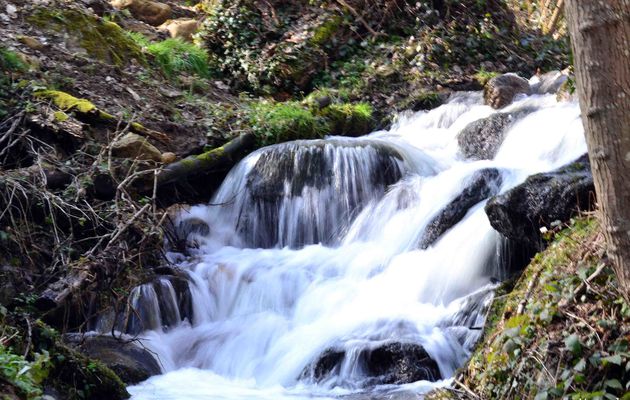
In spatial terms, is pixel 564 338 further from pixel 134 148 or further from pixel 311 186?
pixel 134 148

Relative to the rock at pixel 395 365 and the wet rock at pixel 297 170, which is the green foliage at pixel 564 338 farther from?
the wet rock at pixel 297 170

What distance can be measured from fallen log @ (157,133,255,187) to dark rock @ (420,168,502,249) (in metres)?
2.73

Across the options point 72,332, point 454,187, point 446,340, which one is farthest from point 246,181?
point 446,340

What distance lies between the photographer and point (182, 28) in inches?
549

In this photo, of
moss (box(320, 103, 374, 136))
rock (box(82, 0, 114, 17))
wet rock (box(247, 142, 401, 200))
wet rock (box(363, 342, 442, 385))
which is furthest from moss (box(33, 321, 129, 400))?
rock (box(82, 0, 114, 17))

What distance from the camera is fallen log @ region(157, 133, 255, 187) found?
8.40 meters

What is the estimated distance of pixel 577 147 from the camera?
8.38 meters

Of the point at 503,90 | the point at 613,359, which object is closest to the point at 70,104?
the point at 503,90

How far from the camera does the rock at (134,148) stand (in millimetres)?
7979

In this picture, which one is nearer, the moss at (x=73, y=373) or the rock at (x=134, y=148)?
the moss at (x=73, y=373)

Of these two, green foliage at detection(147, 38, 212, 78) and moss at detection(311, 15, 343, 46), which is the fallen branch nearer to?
moss at detection(311, 15, 343, 46)

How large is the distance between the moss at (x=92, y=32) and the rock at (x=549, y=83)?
5.57 m

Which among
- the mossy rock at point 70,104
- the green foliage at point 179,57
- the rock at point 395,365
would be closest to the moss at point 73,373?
the rock at point 395,365

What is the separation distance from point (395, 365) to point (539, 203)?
160 centimetres
